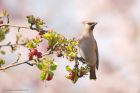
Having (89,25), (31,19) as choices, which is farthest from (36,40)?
(89,25)

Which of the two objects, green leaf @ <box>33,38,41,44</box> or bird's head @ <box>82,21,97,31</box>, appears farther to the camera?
bird's head @ <box>82,21,97,31</box>

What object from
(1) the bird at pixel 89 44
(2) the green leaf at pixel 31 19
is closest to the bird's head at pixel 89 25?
(1) the bird at pixel 89 44

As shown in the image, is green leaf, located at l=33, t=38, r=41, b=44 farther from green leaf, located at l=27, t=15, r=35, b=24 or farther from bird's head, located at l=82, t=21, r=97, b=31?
bird's head, located at l=82, t=21, r=97, b=31

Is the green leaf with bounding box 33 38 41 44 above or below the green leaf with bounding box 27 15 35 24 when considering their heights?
below

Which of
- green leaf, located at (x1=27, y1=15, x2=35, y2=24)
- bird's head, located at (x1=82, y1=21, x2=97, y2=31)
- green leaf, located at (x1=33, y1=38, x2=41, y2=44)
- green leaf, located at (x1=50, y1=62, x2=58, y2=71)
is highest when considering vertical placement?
green leaf, located at (x1=27, y1=15, x2=35, y2=24)

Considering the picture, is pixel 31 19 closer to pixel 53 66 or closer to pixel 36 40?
pixel 36 40

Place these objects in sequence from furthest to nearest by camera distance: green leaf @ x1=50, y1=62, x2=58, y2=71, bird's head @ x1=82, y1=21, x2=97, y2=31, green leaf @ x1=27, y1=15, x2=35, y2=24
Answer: bird's head @ x1=82, y1=21, x2=97, y2=31, green leaf @ x1=27, y1=15, x2=35, y2=24, green leaf @ x1=50, y1=62, x2=58, y2=71

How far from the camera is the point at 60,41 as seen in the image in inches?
60.0

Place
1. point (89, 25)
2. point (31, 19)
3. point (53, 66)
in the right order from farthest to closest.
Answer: point (89, 25) < point (31, 19) < point (53, 66)

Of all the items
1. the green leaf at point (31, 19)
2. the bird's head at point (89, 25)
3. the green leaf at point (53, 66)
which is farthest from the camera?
the bird's head at point (89, 25)

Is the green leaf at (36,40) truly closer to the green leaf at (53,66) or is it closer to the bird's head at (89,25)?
the green leaf at (53,66)

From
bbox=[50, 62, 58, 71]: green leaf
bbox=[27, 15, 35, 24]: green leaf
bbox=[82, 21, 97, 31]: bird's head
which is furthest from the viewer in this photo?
bbox=[82, 21, 97, 31]: bird's head

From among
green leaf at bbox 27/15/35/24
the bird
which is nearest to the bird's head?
the bird

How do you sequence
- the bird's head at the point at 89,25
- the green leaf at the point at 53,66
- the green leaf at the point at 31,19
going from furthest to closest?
the bird's head at the point at 89,25, the green leaf at the point at 31,19, the green leaf at the point at 53,66
